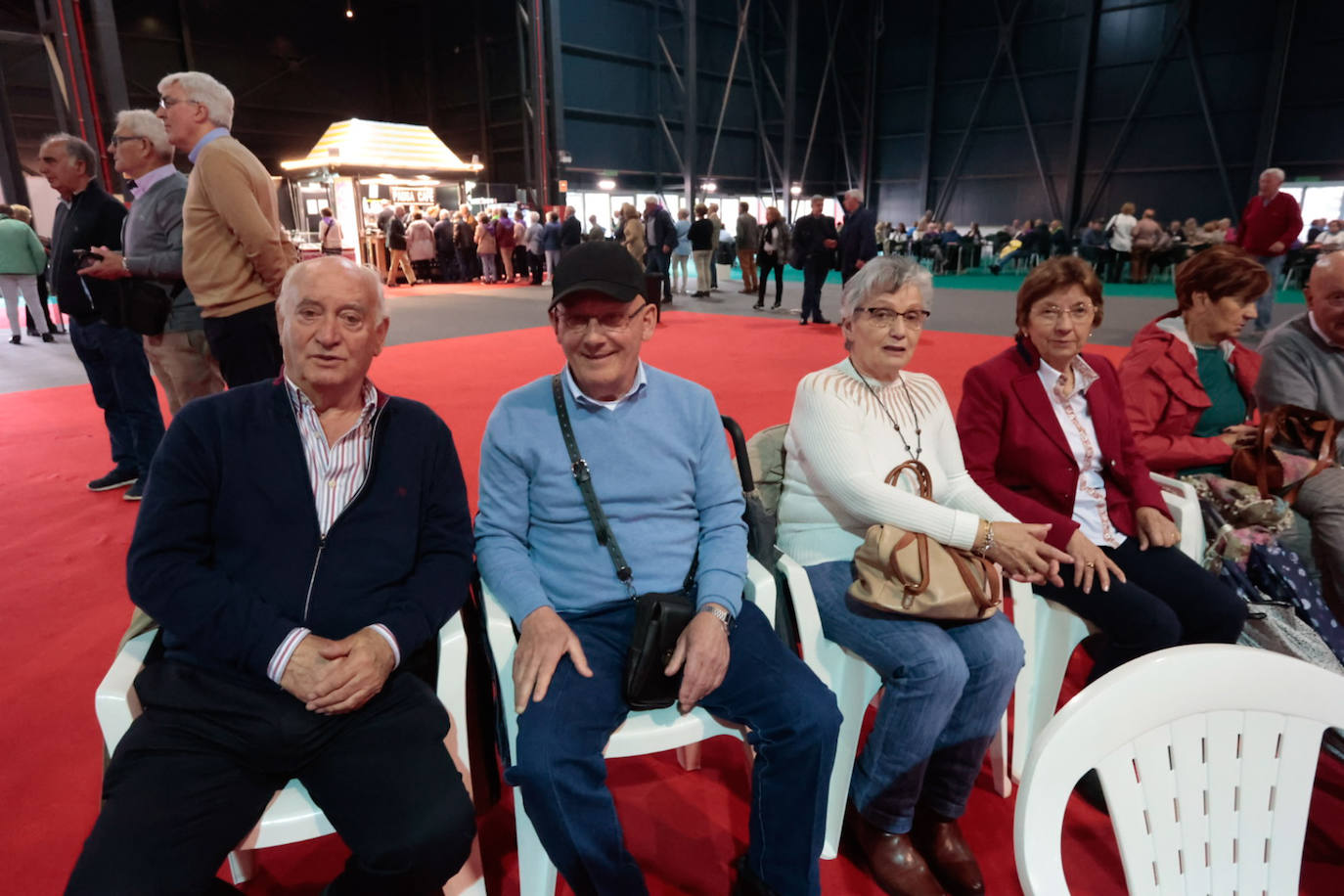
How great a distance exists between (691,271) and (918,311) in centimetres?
1563

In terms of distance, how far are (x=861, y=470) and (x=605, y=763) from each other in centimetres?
83

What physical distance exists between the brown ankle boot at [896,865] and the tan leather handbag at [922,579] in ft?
1.52

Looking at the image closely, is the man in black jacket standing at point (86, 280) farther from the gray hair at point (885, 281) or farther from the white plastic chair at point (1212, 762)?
the white plastic chair at point (1212, 762)

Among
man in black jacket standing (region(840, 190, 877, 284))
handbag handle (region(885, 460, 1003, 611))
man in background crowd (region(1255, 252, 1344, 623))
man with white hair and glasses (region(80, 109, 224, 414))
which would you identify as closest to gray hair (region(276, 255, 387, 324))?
handbag handle (region(885, 460, 1003, 611))

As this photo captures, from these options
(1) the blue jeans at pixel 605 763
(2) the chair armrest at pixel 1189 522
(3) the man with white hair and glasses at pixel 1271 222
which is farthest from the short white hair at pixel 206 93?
(3) the man with white hair and glasses at pixel 1271 222

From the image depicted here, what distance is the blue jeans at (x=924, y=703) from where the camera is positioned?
153cm

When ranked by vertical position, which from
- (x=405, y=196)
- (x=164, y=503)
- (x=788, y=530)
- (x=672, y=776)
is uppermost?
(x=405, y=196)

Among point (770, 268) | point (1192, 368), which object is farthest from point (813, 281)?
point (1192, 368)

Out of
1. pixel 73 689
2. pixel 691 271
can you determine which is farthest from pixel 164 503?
pixel 691 271

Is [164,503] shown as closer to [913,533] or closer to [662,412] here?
[662,412]

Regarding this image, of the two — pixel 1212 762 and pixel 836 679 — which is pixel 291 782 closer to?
pixel 836 679

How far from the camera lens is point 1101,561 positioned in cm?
177

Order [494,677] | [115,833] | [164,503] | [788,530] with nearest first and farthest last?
[115,833] → [164,503] → [494,677] → [788,530]

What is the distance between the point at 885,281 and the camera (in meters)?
1.82
